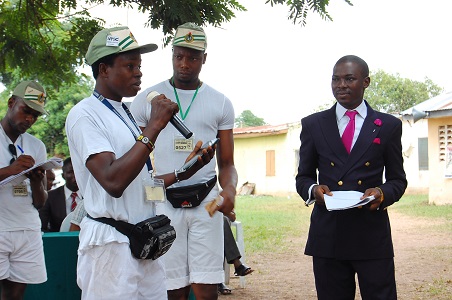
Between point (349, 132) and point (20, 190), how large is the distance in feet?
9.74

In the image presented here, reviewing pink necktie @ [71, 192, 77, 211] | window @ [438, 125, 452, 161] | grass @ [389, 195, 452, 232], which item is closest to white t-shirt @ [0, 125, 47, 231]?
pink necktie @ [71, 192, 77, 211]

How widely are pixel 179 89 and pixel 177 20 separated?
1878 mm

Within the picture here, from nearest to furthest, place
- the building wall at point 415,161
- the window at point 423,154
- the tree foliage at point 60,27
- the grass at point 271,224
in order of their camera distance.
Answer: the tree foliage at point 60,27 → the grass at point 271,224 → the window at point 423,154 → the building wall at point 415,161

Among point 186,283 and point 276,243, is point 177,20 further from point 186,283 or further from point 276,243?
point 276,243

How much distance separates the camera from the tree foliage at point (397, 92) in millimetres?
57125

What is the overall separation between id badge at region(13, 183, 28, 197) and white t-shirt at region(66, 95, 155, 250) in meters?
2.55

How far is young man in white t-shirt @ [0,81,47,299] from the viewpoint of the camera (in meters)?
5.68

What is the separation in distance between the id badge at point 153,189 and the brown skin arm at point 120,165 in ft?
0.87

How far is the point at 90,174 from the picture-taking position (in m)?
3.36

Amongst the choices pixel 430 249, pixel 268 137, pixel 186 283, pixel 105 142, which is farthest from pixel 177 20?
pixel 268 137

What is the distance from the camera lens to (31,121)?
5.95m

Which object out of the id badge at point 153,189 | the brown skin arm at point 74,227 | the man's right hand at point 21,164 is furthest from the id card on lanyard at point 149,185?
the brown skin arm at point 74,227

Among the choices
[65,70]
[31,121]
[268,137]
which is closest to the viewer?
[31,121]

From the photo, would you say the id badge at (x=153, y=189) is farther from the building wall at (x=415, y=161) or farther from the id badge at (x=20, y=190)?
the building wall at (x=415, y=161)
